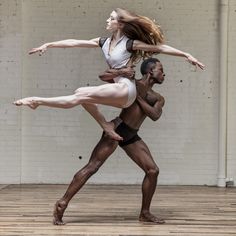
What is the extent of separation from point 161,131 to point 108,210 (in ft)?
6.34

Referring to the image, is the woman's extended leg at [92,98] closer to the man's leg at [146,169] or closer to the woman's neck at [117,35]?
the man's leg at [146,169]

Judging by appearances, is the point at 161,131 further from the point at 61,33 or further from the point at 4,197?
the point at 4,197

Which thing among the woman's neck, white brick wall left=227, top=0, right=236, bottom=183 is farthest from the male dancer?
white brick wall left=227, top=0, right=236, bottom=183

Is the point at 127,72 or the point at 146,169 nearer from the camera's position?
the point at 127,72

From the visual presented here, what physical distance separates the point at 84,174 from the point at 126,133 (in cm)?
45

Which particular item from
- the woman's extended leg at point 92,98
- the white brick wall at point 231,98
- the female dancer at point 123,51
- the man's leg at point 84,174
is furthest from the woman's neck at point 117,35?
the white brick wall at point 231,98

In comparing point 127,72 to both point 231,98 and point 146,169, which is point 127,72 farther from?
point 231,98

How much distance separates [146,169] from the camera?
13.3 feet

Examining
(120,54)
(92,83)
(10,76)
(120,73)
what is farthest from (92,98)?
(10,76)

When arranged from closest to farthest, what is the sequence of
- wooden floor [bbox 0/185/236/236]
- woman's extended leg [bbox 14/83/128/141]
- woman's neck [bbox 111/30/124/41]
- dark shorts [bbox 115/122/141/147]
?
woman's extended leg [bbox 14/83/128/141], wooden floor [bbox 0/185/236/236], woman's neck [bbox 111/30/124/41], dark shorts [bbox 115/122/141/147]

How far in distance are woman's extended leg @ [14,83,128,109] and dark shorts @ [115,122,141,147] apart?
10.7 inches

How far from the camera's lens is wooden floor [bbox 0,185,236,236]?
12.6 feet

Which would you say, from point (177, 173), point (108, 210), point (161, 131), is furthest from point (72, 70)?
point (108, 210)

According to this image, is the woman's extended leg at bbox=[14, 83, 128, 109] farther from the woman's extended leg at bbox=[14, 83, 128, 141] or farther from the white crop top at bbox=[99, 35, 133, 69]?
the white crop top at bbox=[99, 35, 133, 69]
